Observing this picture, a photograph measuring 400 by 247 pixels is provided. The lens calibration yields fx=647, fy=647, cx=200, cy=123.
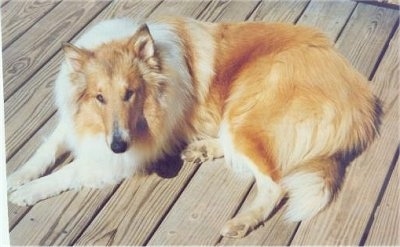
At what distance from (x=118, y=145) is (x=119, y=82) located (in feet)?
0.76

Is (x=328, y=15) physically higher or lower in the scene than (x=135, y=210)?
higher

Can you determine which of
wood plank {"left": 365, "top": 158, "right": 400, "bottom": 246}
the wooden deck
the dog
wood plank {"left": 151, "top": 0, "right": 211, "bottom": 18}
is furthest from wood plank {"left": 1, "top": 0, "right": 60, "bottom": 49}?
wood plank {"left": 365, "top": 158, "right": 400, "bottom": 246}

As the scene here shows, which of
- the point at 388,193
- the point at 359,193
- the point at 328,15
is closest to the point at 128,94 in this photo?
the point at 359,193

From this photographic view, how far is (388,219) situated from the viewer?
2.42 m

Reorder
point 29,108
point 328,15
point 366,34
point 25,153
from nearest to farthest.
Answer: point 25,153
point 29,108
point 366,34
point 328,15

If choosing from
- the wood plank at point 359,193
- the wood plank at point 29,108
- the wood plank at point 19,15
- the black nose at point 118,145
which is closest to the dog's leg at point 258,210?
the wood plank at point 359,193

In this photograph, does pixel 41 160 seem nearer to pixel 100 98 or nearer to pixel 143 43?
pixel 100 98

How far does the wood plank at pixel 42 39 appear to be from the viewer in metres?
2.99

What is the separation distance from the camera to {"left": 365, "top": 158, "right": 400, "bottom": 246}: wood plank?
2357 millimetres

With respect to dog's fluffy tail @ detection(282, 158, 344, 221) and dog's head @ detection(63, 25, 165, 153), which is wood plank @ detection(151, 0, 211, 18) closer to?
dog's head @ detection(63, 25, 165, 153)

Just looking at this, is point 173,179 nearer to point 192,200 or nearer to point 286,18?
point 192,200

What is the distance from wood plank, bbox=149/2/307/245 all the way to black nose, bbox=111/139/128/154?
0.31 metres

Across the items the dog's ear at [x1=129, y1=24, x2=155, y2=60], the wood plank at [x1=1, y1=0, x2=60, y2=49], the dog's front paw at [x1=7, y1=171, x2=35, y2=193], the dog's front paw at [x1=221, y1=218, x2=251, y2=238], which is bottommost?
the dog's front paw at [x1=221, y1=218, x2=251, y2=238]

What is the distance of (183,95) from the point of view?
2602mm
